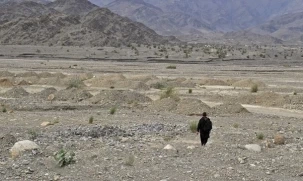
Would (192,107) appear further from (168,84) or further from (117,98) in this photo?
(168,84)

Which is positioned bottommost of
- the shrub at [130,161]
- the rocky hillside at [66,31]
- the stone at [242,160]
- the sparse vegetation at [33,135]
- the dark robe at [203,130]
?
the rocky hillside at [66,31]

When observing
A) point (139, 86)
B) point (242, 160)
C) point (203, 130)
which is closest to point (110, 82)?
point (139, 86)

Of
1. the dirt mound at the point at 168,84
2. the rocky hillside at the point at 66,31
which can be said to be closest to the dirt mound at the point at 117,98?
the dirt mound at the point at 168,84

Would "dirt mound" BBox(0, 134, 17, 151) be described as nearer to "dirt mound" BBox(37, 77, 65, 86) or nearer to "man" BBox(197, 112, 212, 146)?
"man" BBox(197, 112, 212, 146)

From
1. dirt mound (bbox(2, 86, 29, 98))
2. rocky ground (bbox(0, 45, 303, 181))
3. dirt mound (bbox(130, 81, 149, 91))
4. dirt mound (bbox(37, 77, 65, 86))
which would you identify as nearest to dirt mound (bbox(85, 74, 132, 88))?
dirt mound (bbox(130, 81, 149, 91))

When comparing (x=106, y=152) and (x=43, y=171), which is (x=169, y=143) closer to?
(x=106, y=152)

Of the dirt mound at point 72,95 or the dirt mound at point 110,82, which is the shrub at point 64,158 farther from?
the dirt mound at point 110,82

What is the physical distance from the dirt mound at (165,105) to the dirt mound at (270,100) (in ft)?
20.8

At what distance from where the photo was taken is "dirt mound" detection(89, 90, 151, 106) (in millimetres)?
32406

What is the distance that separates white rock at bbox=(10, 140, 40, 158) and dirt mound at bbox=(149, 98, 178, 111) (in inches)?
521

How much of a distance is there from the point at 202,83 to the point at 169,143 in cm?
2999

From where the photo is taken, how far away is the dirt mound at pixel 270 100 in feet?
108

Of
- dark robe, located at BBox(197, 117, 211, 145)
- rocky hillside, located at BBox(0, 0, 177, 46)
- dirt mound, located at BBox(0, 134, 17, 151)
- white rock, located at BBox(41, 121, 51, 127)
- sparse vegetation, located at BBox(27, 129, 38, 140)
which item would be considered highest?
dark robe, located at BBox(197, 117, 211, 145)

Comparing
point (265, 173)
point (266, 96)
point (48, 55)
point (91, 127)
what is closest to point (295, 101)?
point (266, 96)
